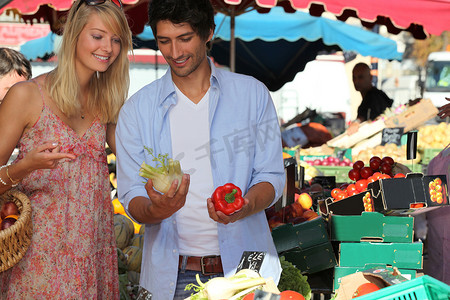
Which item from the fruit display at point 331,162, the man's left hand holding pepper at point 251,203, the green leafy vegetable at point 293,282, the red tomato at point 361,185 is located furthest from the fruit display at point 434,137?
the man's left hand holding pepper at point 251,203

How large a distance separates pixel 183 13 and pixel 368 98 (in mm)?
6568

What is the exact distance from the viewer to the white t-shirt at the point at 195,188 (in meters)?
2.42

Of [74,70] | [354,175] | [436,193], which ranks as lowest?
[354,175]

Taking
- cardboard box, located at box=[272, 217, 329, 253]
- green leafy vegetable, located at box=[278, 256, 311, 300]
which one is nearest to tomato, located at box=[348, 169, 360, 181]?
cardboard box, located at box=[272, 217, 329, 253]

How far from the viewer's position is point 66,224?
2701 millimetres

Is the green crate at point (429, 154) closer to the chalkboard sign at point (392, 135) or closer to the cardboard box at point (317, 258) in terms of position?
the chalkboard sign at point (392, 135)

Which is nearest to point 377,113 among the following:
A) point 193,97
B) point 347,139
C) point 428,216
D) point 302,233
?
point 347,139

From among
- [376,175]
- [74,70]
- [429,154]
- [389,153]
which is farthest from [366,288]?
[389,153]

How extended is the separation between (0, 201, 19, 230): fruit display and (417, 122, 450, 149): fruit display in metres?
5.57

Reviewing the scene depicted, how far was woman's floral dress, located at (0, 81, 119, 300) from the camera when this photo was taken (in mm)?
2637

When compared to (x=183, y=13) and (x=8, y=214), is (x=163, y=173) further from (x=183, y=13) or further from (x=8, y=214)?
(x=8, y=214)

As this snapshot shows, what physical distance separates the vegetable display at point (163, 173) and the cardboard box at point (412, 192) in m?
1.77

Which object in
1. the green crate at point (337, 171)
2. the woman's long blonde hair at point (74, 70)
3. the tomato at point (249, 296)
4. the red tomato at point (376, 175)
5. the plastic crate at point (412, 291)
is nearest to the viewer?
the plastic crate at point (412, 291)

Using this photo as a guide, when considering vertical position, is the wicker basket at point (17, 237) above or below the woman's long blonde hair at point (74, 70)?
below
